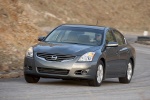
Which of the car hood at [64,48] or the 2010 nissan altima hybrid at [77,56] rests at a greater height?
the car hood at [64,48]

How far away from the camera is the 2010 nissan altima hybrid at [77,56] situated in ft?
49.1

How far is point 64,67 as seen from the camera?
1488 cm

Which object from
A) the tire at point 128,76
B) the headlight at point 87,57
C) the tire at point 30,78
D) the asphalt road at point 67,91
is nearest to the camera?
the asphalt road at point 67,91

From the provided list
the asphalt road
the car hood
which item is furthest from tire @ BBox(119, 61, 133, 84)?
the car hood

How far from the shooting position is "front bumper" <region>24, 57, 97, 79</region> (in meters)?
14.9

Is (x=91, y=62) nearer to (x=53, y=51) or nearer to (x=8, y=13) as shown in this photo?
(x=53, y=51)

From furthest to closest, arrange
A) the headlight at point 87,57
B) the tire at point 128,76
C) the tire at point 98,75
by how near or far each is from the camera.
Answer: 1. the tire at point 128,76
2. the tire at point 98,75
3. the headlight at point 87,57

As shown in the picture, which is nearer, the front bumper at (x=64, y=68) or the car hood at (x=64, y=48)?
the front bumper at (x=64, y=68)

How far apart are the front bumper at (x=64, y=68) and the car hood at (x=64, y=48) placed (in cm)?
23

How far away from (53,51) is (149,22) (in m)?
60.3

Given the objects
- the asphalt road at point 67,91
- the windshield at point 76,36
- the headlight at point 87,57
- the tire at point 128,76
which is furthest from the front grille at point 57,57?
the tire at point 128,76

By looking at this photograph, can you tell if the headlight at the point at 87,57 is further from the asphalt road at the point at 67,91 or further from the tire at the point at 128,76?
the tire at the point at 128,76

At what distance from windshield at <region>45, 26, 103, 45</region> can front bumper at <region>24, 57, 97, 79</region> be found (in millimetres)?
1211

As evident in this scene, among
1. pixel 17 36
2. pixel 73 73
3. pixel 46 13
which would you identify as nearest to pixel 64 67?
pixel 73 73
